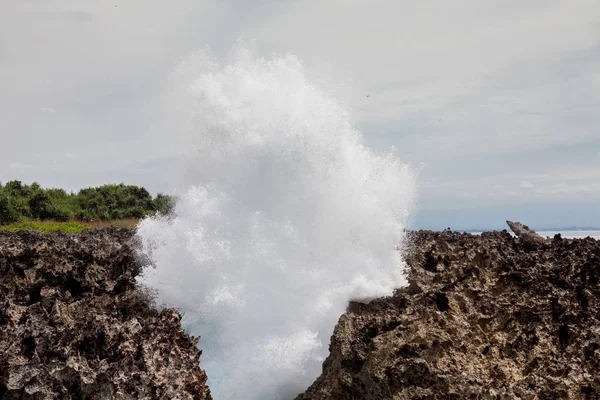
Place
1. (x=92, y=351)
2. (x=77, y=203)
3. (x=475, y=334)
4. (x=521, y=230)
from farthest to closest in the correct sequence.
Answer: (x=77, y=203) → (x=521, y=230) → (x=92, y=351) → (x=475, y=334)

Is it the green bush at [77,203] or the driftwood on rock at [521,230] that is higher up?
the green bush at [77,203]

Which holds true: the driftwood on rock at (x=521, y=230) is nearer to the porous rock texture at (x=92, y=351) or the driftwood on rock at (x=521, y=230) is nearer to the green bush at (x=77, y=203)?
the porous rock texture at (x=92, y=351)

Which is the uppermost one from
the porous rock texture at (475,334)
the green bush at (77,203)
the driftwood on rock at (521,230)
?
the green bush at (77,203)

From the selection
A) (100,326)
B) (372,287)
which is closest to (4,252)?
(100,326)

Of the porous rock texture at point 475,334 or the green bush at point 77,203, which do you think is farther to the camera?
the green bush at point 77,203

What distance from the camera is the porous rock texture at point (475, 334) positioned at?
6305 mm

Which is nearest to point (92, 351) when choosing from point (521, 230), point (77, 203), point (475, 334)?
point (475, 334)

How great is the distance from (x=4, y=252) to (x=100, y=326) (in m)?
3.10

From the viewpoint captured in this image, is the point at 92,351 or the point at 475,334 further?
the point at 92,351

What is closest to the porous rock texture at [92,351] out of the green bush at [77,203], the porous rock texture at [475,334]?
the porous rock texture at [475,334]

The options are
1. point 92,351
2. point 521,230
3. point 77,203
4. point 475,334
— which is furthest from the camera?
point 77,203

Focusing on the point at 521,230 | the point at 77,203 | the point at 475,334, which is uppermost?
the point at 77,203

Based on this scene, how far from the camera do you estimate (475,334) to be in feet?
22.5

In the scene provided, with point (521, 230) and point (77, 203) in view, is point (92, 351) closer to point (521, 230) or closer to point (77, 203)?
point (521, 230)
